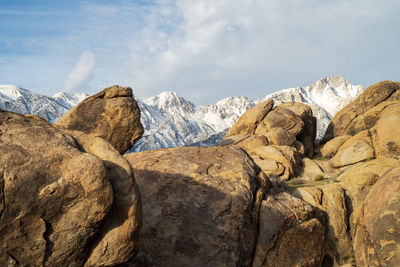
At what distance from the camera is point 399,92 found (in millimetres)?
30766

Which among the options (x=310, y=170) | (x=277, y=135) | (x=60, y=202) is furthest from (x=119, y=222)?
(x=277, y=135)

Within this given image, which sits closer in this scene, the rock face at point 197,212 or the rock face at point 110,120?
the rock face at point 197,212

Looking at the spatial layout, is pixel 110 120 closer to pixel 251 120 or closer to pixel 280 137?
pixel 280 137

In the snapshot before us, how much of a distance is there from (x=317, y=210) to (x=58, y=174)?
1175cm

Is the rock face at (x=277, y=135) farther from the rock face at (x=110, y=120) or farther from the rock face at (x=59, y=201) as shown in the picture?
the rock face at (x=59, y=201)

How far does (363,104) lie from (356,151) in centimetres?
1301

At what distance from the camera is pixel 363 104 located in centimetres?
3300

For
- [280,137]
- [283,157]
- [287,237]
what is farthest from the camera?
[280,137]

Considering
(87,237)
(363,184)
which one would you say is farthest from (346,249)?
(87,237)

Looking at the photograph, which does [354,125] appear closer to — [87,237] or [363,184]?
[363,184]

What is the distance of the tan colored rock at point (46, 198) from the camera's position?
17.5ft

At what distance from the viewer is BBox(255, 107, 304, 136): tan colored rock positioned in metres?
32.8

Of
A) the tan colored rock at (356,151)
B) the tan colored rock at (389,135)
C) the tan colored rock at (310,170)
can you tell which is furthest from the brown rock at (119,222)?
the tan colored rock at (356,151)

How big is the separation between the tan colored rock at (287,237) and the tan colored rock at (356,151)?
1323 cm
